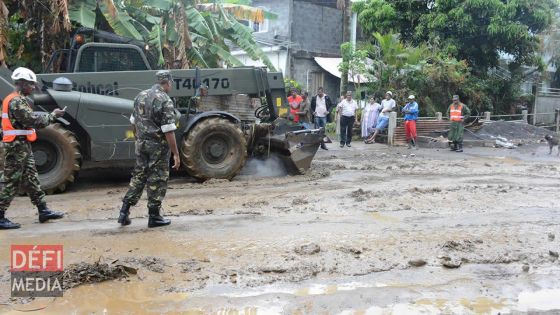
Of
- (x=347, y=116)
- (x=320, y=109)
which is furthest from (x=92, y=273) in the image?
(x=320, y=109)

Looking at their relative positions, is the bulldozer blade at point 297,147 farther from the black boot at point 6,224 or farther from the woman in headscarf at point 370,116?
the woman in headscarf at point 370,116

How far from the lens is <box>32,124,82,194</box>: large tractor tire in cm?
780

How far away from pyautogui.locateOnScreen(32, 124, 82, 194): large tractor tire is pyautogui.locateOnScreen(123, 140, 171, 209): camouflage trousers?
8.20ft

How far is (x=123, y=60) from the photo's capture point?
28.3ft

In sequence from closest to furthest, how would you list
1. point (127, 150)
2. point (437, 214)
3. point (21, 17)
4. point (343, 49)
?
point (437, 214)
point (127, 150)
point (21, 17)
point (343, 49)

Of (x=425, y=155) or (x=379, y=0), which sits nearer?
(x=425, y=155)

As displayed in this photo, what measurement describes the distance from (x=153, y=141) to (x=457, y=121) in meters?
10.6

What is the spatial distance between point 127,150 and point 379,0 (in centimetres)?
1506

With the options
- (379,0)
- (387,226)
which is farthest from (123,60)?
(379,0)

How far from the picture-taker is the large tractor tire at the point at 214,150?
28.1 feet

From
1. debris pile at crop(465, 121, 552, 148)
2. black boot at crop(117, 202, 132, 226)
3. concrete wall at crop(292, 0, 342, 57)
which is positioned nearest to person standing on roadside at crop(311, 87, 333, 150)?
debris pile at crop(465, 121, 552, 148)

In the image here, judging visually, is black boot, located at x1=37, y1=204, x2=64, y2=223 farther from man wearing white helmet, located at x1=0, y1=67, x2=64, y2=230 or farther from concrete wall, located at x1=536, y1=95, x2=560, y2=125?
concrete wall, located at x1=536, y1=95, x2=560, y2=125

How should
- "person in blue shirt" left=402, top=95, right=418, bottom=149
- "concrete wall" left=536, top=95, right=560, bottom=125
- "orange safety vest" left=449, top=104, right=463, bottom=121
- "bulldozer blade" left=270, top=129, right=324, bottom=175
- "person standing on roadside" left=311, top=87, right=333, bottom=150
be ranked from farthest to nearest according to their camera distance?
"concrete wall" left=536, top=95, right=560, bottom=125 → "person standing on roadside" left=311, top=87, right=333, bottom=150 → "person in blue shirt" left=402, top=95, right=418, bottom=149 → "orange safety vest" left=449, top=104, right=463, bottom=121 → "bulldozer blade" left=270, top=129, right=324, bottom=175

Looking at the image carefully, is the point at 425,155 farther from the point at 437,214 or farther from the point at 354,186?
the point at 437,214
